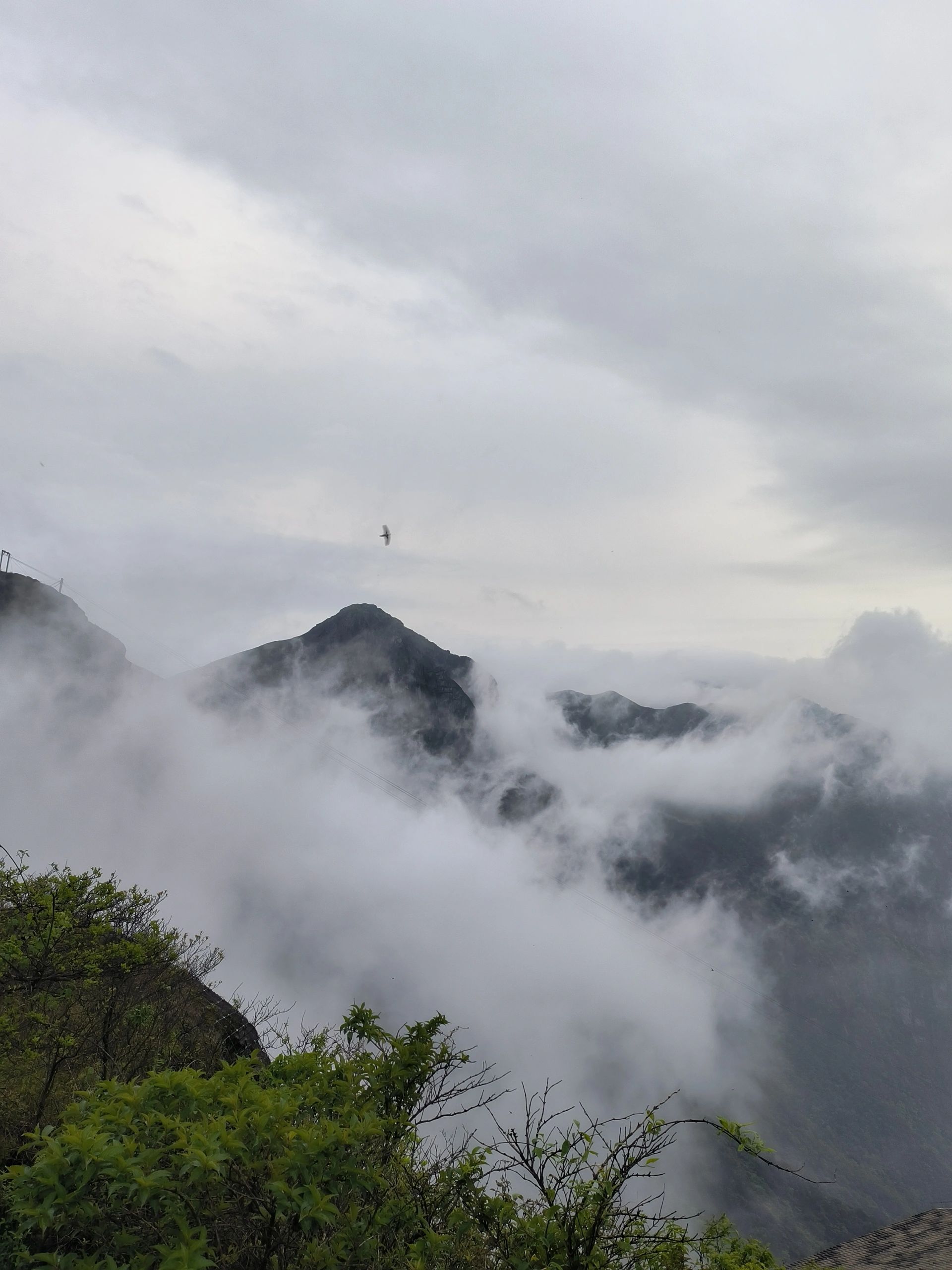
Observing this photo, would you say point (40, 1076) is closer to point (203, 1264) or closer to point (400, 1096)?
point (400, 1096)

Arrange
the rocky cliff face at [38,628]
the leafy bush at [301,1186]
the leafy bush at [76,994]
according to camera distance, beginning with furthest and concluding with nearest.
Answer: the rocky cliff face at [38,628], the leafy bush at [76,994], the leafy bush at [301,1186]

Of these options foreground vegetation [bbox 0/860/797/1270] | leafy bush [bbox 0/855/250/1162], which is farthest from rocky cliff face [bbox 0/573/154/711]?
foreground vegetation [bbox 0/860/797/1270]

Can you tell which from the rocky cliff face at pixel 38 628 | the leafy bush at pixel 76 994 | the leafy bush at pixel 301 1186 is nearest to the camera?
the leafy bush at pixel 301 1186

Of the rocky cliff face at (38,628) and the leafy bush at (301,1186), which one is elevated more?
the rocky cliff face at (38,628)

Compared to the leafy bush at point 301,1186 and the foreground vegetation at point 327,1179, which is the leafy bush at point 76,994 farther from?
the leafy bush at point 301,1186

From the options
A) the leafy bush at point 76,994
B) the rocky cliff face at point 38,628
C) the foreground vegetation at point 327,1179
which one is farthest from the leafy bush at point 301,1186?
the rocky cliff face at point 38,628

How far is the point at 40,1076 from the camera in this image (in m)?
18.7

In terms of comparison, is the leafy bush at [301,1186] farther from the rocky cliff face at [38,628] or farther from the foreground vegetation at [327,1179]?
the rocky cliff face at [38,628]

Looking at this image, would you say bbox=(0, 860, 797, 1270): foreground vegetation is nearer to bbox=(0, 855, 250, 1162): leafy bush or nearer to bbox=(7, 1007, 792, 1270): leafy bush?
bbox=(7, 1007, 792, 1270): leafy bush

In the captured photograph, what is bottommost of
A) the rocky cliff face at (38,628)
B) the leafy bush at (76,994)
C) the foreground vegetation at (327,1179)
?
the leafy bush at (76,994)

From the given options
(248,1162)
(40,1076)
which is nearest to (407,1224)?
(248,1162)

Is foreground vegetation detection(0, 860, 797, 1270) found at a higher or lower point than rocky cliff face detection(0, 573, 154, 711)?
lower

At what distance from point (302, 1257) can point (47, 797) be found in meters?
220

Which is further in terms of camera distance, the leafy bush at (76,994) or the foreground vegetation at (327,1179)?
the leafy bush at (76,994)
